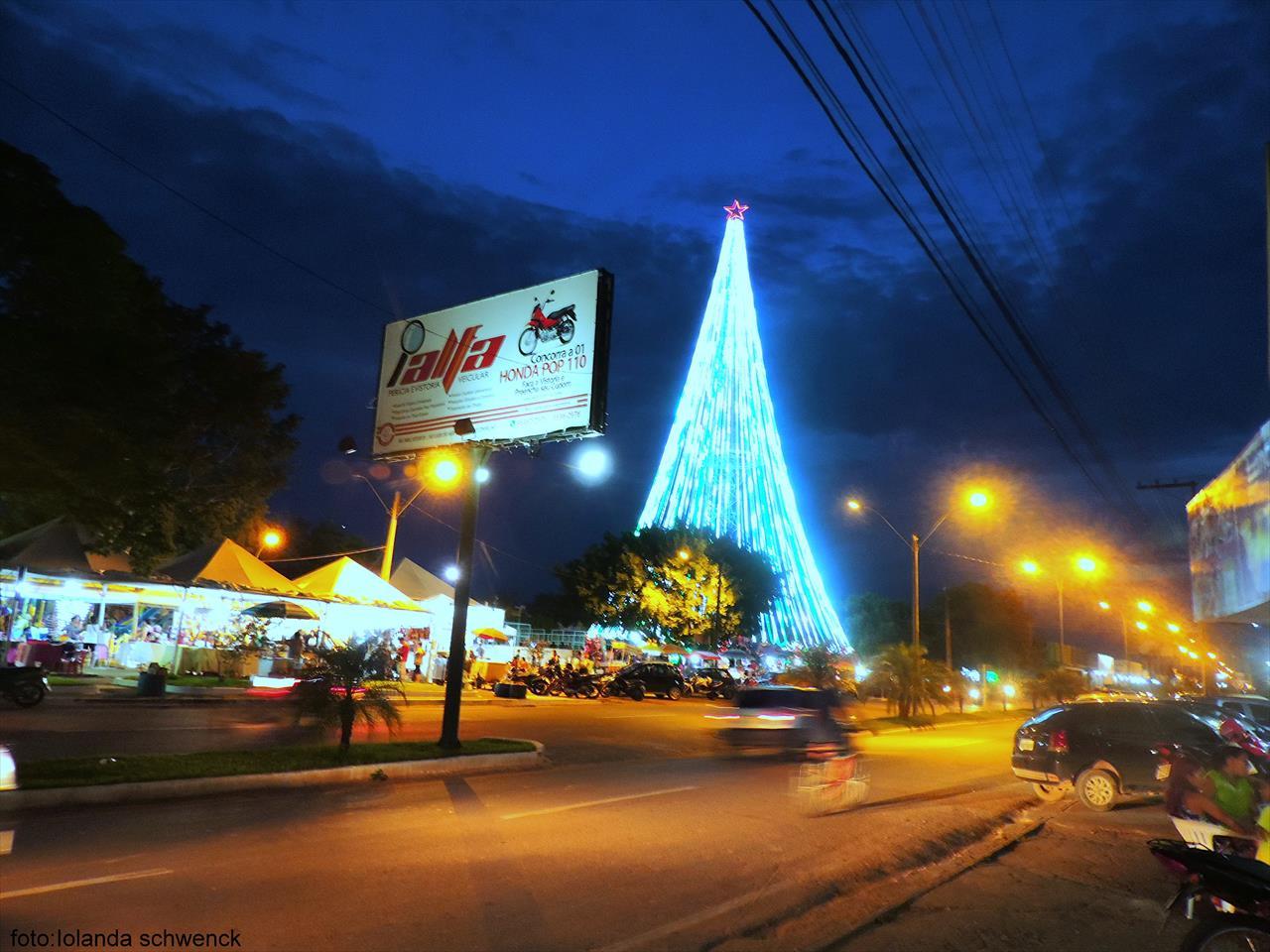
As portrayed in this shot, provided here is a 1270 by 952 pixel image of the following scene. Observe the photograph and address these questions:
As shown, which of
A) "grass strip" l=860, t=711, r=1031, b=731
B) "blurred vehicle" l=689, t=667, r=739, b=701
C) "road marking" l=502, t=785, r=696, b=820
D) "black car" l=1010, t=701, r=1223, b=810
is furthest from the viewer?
"blurred vehicle" l=689, t=667, r=739, b=701

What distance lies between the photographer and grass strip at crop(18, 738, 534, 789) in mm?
10539

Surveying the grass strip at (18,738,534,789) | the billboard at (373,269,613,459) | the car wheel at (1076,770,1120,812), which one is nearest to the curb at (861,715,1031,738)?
the car wheel at (1076,770,1120,812)

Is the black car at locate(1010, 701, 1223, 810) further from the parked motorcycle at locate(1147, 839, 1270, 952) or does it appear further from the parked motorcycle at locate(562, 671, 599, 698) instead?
the parked motorcycle at locate(562, 671, 599, 698)

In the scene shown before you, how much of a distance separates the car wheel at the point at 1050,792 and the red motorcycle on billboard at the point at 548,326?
11.7 m

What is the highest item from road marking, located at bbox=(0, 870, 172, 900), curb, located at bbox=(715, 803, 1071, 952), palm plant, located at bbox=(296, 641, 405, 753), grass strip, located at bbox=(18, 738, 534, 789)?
palm plant, located at bbox=(296, 641, 405, 753)

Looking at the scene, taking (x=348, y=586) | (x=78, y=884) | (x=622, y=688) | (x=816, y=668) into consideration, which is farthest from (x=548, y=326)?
(x=622, y=688)

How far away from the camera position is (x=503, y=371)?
64.5ft

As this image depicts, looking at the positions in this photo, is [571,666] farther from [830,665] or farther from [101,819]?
[101,819]

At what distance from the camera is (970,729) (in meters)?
31.4

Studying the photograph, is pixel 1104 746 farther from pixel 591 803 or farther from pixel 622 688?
pixel 622 688

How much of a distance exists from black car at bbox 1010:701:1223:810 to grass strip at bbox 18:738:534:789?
8203 millimetres

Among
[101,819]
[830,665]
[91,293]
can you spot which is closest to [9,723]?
[91,293]

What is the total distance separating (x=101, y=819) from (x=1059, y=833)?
10.5 m

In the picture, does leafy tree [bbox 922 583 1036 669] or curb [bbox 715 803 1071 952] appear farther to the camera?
leafy tree [bbox 922 583 1036 669]
